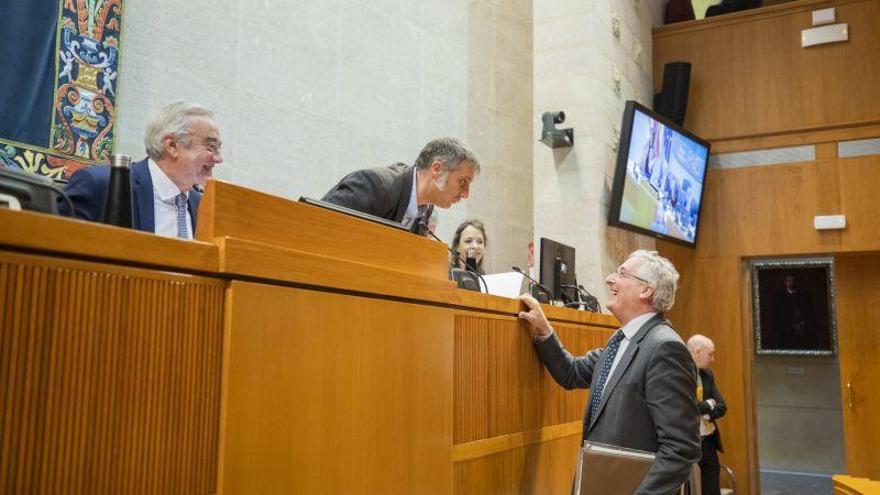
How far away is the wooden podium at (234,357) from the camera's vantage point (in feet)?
3.39

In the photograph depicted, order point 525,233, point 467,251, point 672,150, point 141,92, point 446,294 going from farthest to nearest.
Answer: point 525,233
point 672,150
point 467,251
point 141,92
point 446,294

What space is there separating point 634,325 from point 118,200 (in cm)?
175

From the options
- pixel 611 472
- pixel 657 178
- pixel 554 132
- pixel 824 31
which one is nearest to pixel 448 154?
pixel 611 472

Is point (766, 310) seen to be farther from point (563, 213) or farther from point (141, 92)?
point (141, 92)

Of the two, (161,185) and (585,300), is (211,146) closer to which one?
(161,185)

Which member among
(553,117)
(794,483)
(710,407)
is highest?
(553,117)

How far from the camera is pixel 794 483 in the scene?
25.1ft

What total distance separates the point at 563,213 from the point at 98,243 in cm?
468

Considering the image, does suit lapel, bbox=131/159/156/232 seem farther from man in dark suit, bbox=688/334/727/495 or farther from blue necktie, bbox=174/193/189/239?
man in dark suit, bbox=688/334/727/495

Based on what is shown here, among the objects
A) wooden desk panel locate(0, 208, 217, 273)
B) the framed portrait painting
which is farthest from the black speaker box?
wooden desk panel locate(0, 208, 217, 273)

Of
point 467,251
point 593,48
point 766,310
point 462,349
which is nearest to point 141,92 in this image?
point 467,251

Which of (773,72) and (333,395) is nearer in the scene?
(333,395)

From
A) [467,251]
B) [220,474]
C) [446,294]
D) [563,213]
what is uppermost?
[563,213]

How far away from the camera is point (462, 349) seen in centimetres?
217
